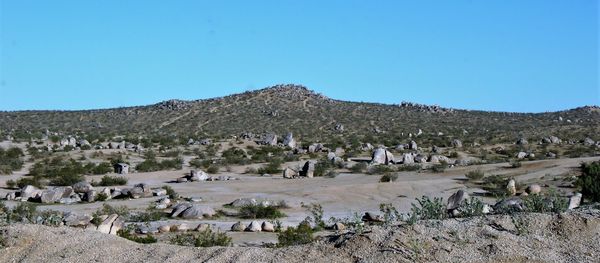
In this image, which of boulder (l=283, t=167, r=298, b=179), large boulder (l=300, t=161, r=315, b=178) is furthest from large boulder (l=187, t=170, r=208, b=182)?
large boulder (l=300, t=161, r=315, b=178)

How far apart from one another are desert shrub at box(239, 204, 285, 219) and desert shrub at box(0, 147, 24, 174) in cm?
1850

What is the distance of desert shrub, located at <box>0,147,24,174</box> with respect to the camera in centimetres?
3494

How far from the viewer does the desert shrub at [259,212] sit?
20208 mm

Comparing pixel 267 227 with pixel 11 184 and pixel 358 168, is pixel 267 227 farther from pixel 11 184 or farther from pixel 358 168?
pixel 358 168

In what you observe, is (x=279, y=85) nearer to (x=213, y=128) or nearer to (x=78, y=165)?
(x=213, y=128)

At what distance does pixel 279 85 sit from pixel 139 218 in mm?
82426

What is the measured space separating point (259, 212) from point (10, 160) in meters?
23.5

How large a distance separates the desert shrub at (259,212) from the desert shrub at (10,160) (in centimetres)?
1850

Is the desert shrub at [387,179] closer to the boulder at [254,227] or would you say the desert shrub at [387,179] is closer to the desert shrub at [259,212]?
the desert shrub at [259,212]

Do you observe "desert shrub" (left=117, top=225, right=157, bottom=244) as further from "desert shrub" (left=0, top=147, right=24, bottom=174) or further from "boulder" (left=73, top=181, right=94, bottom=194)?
"desert shrub" (left=0, top=147, right=24, bottom=174)

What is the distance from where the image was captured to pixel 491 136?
2345 inches

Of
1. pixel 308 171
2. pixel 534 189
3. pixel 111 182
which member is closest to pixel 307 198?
pixel 308 171

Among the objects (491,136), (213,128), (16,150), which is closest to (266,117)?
(213,128)

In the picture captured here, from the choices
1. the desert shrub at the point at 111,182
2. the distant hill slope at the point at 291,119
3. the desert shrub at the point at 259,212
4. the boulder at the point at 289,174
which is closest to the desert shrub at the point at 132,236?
the desert shrub at the point at 259,212
